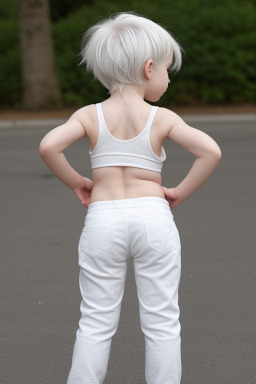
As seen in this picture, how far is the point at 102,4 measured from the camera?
22.0 metres

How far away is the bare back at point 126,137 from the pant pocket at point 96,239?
0.11 m

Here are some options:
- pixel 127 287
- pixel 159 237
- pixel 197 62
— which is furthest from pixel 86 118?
pixel 197 62

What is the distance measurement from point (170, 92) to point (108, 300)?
15.8 metres

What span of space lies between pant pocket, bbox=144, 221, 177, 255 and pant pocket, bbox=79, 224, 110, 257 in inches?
5.6

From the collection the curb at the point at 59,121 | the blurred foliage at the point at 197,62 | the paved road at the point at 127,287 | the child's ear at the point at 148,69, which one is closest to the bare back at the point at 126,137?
the child's ear at the point at 148,69

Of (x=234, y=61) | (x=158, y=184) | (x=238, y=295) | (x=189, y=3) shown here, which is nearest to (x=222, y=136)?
(x=234, y=61)

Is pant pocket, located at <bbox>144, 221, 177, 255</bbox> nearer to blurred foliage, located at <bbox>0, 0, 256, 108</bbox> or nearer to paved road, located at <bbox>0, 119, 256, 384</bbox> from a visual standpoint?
paved road, located at <bbox>0, 119, 256, 384</bbox>

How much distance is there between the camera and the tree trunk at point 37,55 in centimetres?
1839

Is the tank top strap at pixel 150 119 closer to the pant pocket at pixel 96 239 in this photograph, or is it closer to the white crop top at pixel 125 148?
the white crop top at pixel 125 148

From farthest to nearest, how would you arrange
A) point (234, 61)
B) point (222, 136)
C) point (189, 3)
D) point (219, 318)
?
1. point (189, 3)
2. point (234, 61)
3. point (222, 136)
4. point (219, 318)

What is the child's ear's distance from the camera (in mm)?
3094

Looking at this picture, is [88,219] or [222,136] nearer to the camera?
[88,219]

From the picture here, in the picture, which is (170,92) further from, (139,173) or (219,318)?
(139,173)

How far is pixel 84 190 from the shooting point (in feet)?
11.0
